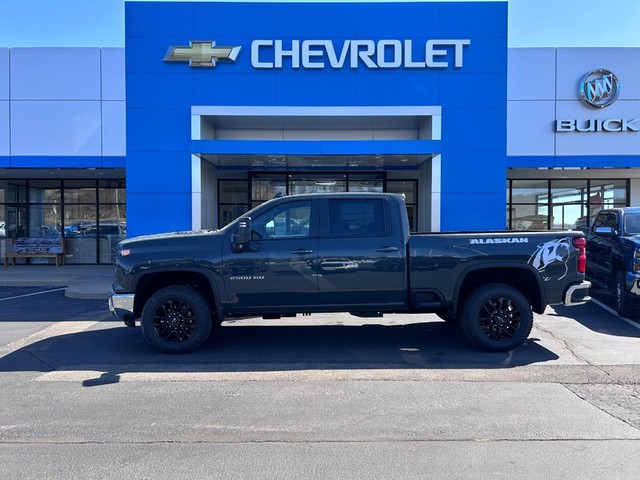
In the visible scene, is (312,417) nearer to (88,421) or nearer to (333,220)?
(88,421)

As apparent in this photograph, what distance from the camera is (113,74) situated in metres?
14.4

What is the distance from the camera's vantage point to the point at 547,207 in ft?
62.5

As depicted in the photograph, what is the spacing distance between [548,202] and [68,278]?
1665cm

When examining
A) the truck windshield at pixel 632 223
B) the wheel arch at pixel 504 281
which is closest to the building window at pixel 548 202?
the truck windshield at pixel 632 223

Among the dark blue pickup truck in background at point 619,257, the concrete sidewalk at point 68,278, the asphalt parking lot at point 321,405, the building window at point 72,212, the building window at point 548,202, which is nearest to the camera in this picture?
the asphalt parking lot at point 321,405

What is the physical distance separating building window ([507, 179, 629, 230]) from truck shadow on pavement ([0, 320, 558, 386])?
12.3 m

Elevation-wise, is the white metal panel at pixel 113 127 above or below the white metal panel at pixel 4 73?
below

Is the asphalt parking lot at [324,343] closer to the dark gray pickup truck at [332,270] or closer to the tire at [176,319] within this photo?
the tire at [176,319]

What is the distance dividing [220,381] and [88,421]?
148cm

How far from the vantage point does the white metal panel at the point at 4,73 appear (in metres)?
14.5

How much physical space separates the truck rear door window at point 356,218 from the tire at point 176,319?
198 cm

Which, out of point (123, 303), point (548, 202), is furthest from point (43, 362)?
point (548, 202)

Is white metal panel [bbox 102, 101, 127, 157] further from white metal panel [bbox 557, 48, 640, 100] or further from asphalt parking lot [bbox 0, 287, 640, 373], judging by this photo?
white metal panel [bbox 557, 48, 640, 100]

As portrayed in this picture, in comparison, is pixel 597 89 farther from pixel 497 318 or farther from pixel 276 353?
pixel 276 353
